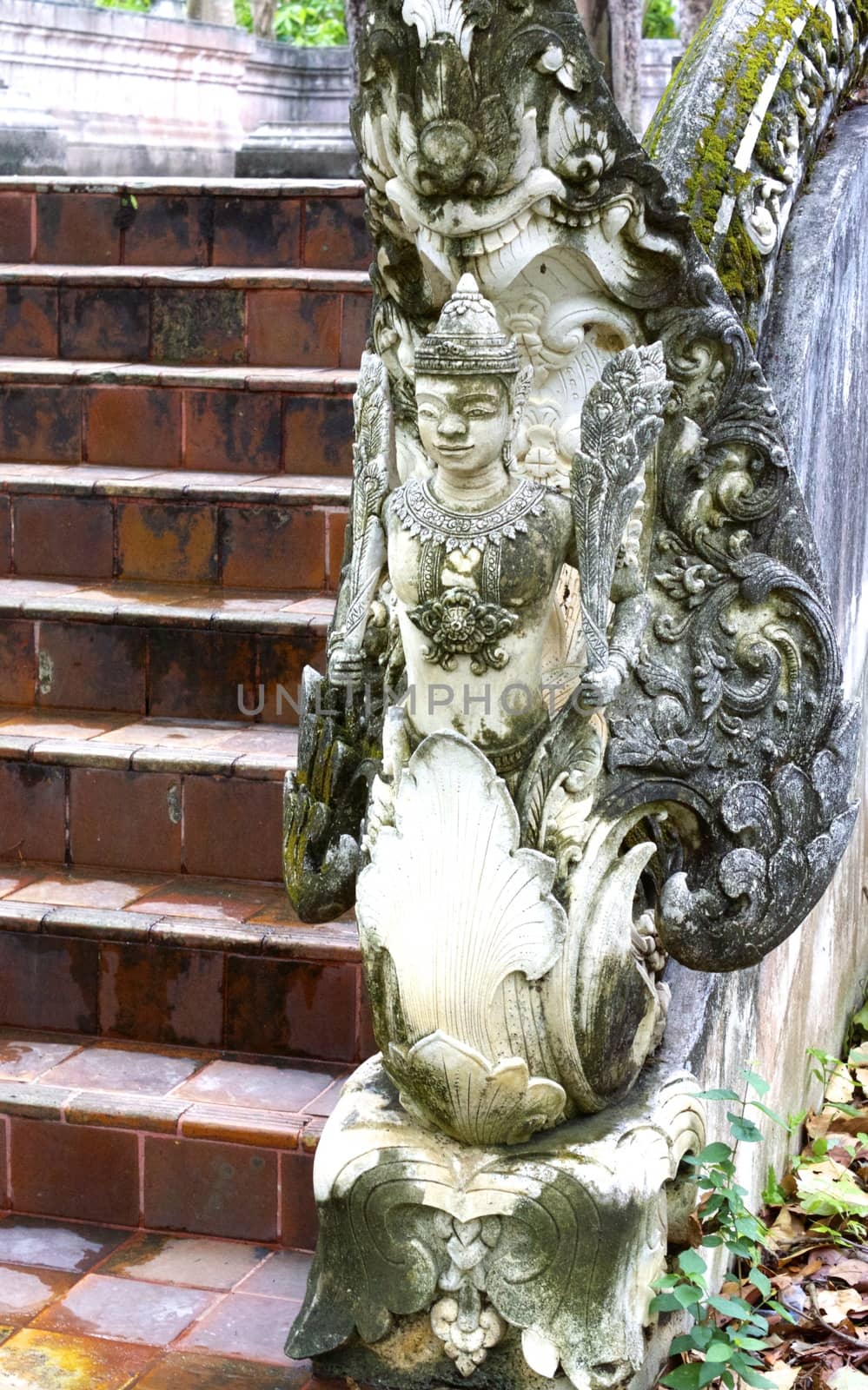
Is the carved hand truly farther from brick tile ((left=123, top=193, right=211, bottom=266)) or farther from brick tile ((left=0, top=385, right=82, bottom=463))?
brick tile ((left=123, top=193, right=211, bottom=266))

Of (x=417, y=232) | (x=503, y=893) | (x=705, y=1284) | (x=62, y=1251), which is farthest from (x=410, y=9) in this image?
(x=62, y=1251)

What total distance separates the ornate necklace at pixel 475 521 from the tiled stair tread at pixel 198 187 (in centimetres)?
→ 320

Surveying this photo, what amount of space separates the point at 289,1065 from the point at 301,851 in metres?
0.77

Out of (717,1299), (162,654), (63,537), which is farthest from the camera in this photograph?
(63,537)

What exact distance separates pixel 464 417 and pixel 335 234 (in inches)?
131

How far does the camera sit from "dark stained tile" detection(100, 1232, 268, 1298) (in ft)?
10.2

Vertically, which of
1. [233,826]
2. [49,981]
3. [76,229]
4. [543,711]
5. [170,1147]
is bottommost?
[170,1147]

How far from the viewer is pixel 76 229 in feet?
19.4

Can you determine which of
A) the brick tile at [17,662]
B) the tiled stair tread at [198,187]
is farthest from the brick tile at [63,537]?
the tiled stair tread at [198,187]

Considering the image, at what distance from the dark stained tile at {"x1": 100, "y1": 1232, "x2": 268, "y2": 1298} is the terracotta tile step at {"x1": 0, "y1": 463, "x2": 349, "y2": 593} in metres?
1.87

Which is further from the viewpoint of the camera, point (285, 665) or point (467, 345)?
point (285, 665)

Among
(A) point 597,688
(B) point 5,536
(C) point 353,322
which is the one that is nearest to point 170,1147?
(A) point 597,688

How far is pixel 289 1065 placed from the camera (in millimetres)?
3535

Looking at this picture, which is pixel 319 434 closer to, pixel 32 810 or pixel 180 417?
pixel 180 417
